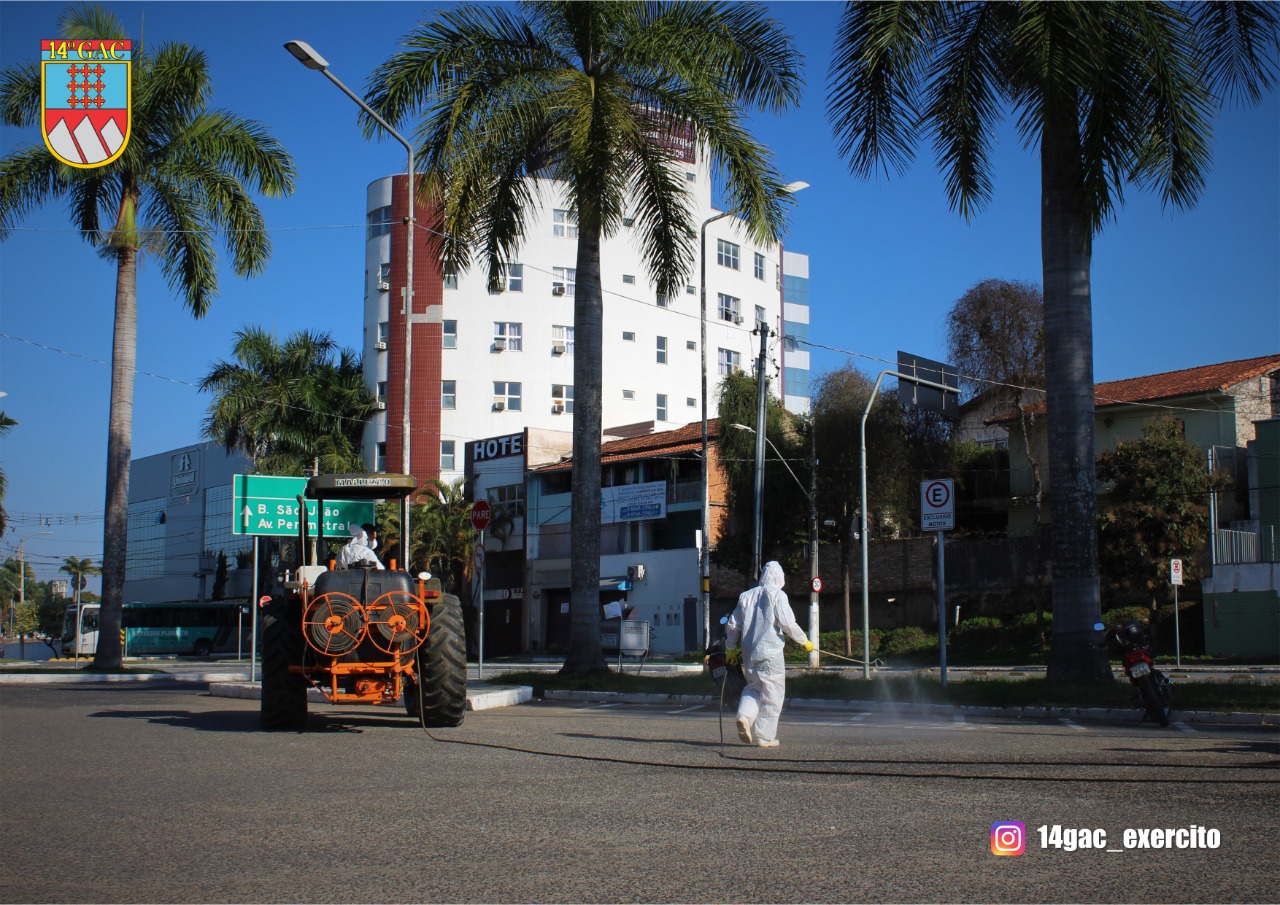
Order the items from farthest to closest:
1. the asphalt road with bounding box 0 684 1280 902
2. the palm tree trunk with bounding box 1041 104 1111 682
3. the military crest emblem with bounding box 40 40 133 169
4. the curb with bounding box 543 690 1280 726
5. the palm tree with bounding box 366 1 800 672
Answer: the military crest emblem with bounding box 40 40 133 169 < the palm tree with bounding box 366 1 800 672 < the palm tree trunk with bounding box 1041 104 1111 682 < the curb with bounding box 543 690 1280 726 < the asphalt road with bounding box 0 684 1280 902

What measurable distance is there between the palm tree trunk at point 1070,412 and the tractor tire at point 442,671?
8414 mm

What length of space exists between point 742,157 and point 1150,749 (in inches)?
534

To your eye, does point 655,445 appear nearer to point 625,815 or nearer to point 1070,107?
point 1070,107

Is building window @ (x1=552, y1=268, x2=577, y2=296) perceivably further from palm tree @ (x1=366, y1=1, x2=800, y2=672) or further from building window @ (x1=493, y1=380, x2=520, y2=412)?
palm tree @ (x1=366, y1=1, x2=800, y2=672)

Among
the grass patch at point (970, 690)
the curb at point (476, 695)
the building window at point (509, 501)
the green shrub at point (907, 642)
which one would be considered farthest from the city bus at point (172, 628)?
the grass patch at point (970, 690)

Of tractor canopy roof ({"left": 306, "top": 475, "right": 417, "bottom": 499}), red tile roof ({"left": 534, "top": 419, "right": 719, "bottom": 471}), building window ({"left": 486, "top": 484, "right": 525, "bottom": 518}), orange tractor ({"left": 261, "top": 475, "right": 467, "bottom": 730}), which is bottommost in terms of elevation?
orange tractor ({"left": 261, "top": 475, "right": 467, "bottom": 730})

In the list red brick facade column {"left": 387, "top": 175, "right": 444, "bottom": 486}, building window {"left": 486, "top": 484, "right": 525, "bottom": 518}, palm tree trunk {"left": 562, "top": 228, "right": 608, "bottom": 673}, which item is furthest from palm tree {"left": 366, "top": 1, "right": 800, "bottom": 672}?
red brick facade column {"left": 387, "top": 175, "right": 444, "bottom": 486}

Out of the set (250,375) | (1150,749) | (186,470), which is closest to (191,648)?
(250,375)

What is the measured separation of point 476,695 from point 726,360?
185 ft

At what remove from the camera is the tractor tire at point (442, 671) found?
1201cm

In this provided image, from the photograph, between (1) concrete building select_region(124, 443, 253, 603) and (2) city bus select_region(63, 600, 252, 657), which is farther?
(1) concrete building select_region(124, 443, 253, 603)

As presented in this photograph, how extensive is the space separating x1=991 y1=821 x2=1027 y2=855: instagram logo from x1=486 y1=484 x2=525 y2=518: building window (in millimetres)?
51939

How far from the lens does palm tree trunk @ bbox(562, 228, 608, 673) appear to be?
66.9ft

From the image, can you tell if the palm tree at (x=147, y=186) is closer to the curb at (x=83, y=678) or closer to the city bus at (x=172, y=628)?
the curb at (x=83, y=678)
